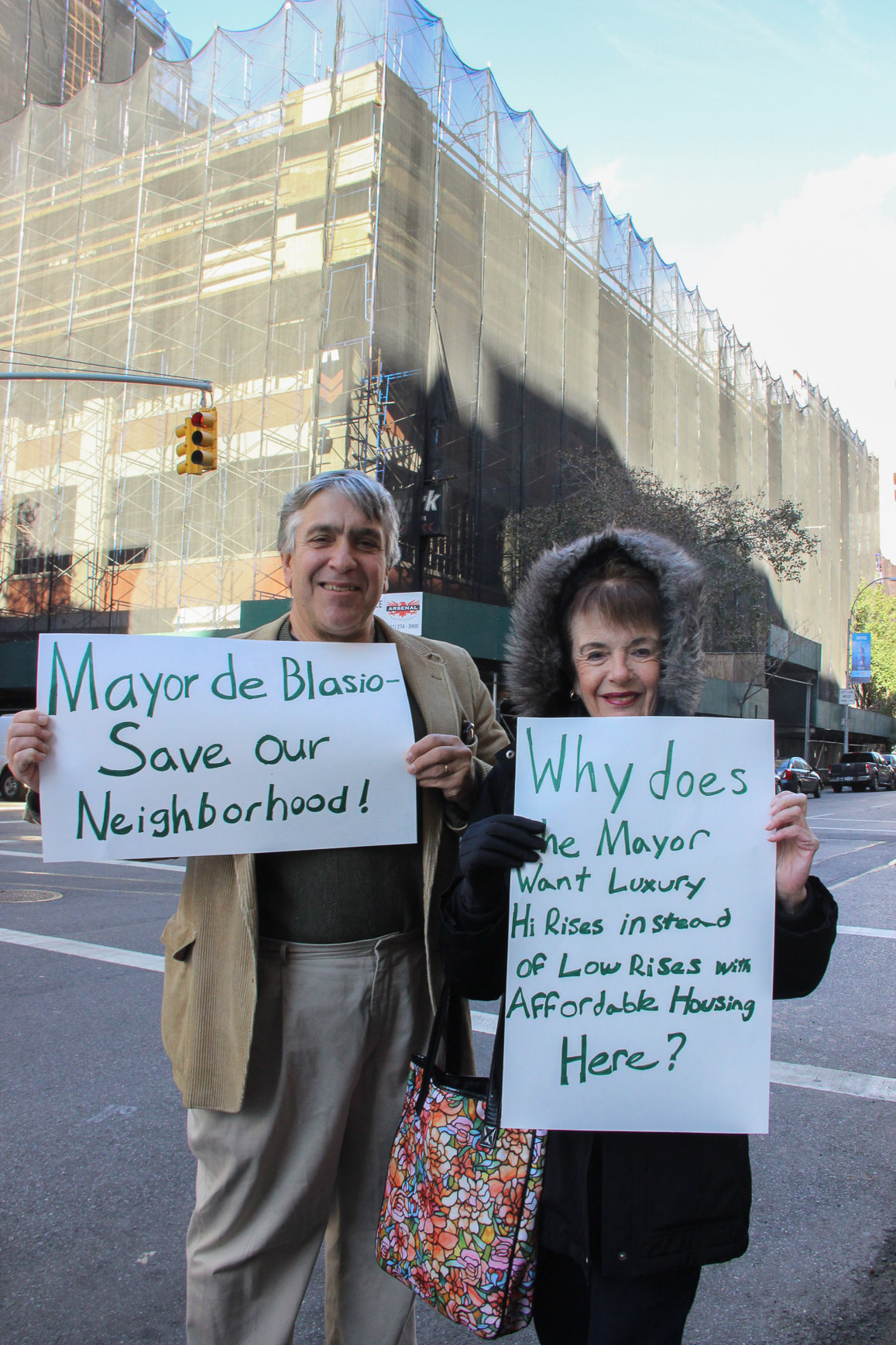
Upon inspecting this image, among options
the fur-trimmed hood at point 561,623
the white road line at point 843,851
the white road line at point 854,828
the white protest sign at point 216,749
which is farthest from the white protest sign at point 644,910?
the white road line at point 854,828

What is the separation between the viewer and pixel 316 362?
22.9m

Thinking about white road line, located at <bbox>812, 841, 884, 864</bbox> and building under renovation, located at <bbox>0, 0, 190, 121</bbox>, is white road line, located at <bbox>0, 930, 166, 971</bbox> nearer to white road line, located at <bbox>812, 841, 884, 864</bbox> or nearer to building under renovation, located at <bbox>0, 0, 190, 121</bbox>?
white road line, located at <bbox>812, 841, 884, 864</bbox>

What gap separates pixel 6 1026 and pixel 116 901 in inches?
142

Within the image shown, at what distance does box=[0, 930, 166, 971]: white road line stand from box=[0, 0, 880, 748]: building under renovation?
16.8 m

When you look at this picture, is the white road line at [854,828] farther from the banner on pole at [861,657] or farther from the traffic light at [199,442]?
the banner on pole at [861,657]

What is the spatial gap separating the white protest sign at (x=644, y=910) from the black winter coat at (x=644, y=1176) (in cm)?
6

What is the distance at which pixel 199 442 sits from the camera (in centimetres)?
1295

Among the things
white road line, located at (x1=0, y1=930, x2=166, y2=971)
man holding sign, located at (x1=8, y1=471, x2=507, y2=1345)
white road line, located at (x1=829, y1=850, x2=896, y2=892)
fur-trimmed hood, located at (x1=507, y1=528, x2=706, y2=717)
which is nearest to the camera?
fur-trimmed hood, located at (x1=507, y1=528, x2=706, y2=717)

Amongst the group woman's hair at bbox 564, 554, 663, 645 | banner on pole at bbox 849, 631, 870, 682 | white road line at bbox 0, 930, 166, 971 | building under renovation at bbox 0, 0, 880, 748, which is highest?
building under renovation at bbox 0, 0, 880, 748

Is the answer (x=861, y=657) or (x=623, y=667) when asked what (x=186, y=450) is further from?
(x=861, y=657)

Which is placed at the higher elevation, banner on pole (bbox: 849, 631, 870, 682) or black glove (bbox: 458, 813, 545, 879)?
banner on pole (bbox: 849, 631, 870, 682)

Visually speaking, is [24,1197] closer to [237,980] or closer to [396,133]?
[237,980]

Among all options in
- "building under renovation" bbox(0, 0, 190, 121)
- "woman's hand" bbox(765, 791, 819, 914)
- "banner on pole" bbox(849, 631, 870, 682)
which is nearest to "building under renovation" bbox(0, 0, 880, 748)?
"building under renovation" bbox(0, 0, 190, 121)

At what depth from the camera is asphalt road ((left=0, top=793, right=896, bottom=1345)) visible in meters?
2.64
